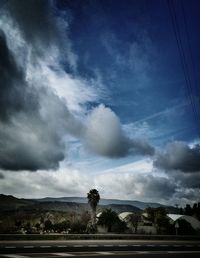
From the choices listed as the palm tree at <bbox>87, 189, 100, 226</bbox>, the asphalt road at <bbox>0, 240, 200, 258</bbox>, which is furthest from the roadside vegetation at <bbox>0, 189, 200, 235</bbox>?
the asphalt road at <bbox>0, 240, 200, 258</bbox>

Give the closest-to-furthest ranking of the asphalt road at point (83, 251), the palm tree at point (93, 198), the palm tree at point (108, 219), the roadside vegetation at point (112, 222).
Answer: the asphalt road at point (83, 251) < the roadside vegetation at point (112, 222) < the palm tree at point (108, 219) < the palm tree at point (93, 198)

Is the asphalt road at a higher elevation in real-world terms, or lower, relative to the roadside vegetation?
lower

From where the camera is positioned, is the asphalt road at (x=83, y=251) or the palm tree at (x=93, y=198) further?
the palm tree at (x=93, y=198)

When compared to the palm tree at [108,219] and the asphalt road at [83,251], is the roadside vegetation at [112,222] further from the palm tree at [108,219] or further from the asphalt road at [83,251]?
the asphalt road at [83,251]

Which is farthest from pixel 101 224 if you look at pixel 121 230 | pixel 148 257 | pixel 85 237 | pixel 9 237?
pixel 148 257

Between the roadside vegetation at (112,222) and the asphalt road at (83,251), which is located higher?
the roadside vegetation at (112,222)

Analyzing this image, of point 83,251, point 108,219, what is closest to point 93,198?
point 108,219

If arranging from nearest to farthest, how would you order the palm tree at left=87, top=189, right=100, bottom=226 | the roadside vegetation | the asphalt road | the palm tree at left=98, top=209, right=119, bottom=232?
the asphalt road < the roadside vegetation < the palm tree at left=98, top=209, right=119, bottom=232 < the palm tree at left=87, top=189, right=100, bottom=226

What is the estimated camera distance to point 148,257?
18266mm

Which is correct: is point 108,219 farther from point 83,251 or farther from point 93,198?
point 83,251

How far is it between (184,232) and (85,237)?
36.0 meters

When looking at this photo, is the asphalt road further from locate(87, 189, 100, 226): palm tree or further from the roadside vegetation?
locate(87, 189, 100, 226): palm tree

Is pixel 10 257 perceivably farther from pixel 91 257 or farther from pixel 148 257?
pixel 148 257

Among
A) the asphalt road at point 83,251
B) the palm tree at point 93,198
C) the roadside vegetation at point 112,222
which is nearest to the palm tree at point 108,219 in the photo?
the roadside vegetation at point 112,222
